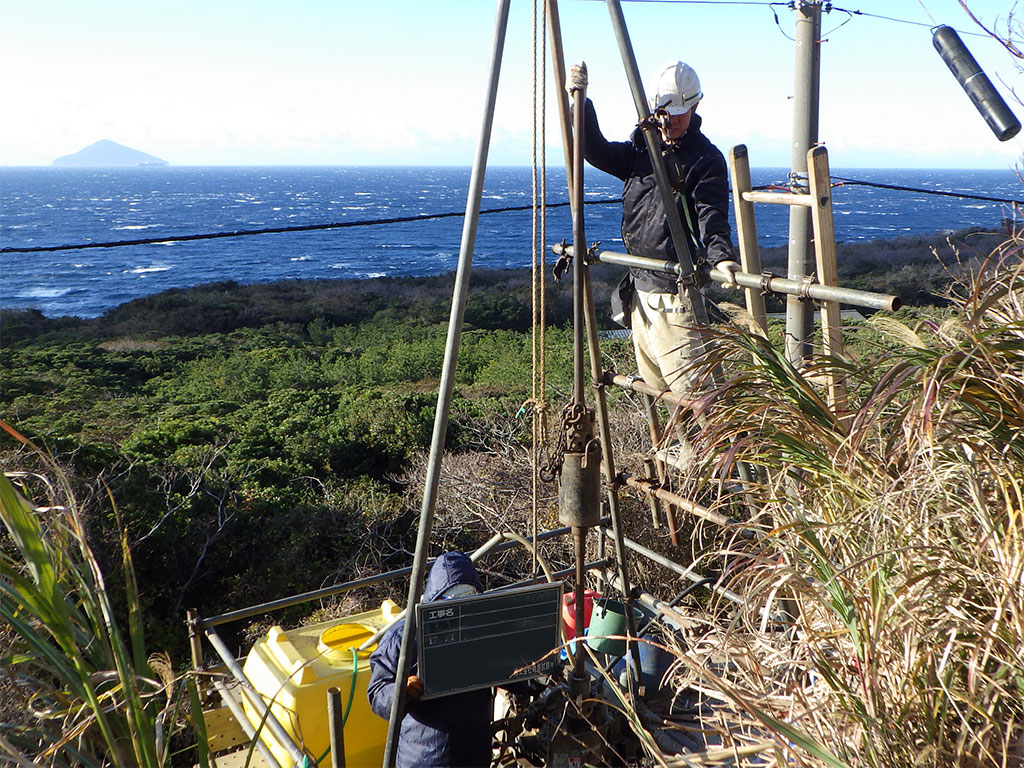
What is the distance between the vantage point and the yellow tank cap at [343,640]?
11.0ft

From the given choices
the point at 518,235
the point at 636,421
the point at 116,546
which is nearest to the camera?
the point at 116,546

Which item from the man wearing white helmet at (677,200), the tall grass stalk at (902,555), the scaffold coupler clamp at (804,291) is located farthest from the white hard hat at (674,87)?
the tall grass stalk at (902,555)

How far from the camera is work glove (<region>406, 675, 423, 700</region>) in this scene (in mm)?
2707

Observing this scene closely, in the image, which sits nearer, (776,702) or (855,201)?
(776,702)

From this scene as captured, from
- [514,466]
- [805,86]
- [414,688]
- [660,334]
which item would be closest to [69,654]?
[414,688]

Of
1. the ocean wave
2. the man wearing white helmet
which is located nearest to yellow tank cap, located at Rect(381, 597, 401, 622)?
the man wearing white helmet

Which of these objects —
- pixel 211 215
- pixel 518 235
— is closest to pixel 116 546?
pixel 518 235

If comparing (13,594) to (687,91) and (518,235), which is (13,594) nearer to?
(687,91)

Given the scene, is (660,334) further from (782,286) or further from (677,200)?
(782,286)

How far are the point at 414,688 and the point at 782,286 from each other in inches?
67.5

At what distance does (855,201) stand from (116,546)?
118m

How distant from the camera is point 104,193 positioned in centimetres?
12769

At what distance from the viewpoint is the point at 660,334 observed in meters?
4.09

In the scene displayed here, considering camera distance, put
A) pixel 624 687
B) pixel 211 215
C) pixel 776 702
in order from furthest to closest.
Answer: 1. pixel 211 215
2. pixel 624 687
3. pixel 776 702
